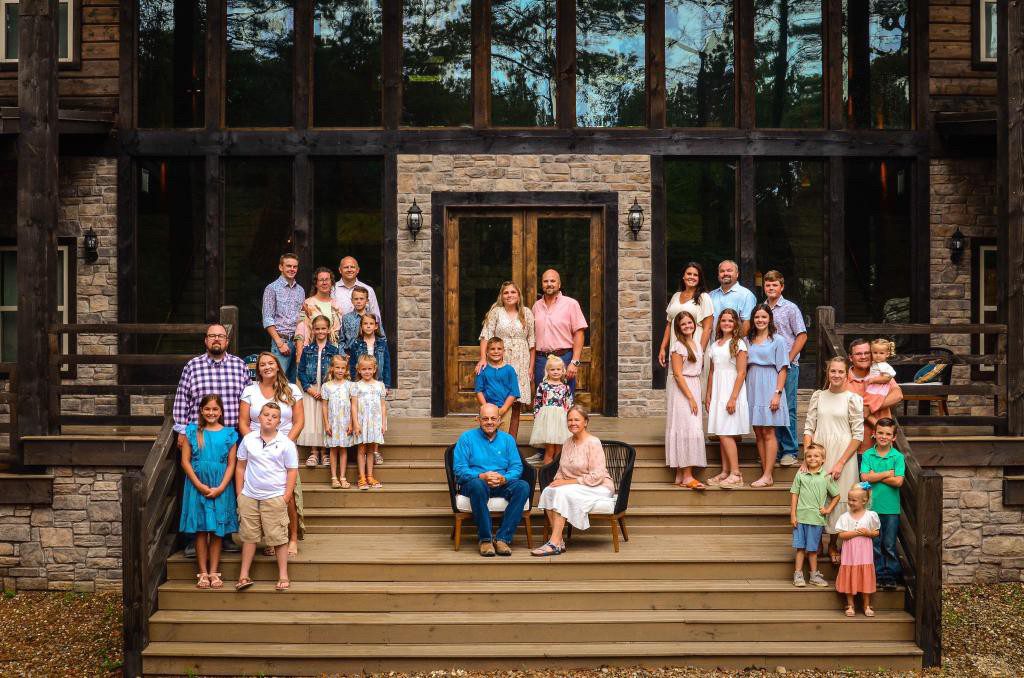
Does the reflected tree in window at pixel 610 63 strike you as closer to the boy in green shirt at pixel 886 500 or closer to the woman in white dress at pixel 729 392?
the woman in white dress at pixel 729 392

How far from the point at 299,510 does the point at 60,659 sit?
2.18 metres

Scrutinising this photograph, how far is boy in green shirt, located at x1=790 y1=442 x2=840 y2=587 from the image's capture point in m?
7.85

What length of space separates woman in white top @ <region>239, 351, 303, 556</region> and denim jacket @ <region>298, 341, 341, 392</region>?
1002 mm

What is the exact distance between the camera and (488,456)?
8359mm

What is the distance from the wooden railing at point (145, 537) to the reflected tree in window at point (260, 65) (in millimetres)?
5399

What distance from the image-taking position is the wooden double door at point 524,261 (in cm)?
1251

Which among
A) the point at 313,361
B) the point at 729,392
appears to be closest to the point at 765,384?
the point at 729,392

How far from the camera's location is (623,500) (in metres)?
8.36

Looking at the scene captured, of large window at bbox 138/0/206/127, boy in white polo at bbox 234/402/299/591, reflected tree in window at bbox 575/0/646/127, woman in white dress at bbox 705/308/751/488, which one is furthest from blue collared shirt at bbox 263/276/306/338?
reflected tree in window at bbox 575/0/646/127

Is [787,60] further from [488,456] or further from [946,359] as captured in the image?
[488,456]

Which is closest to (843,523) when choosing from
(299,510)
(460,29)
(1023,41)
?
(299,510)

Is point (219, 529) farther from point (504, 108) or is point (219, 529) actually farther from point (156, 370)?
point (504, 108)

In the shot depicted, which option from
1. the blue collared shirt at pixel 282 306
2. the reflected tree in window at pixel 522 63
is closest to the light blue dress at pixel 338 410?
the blue collared shirt at pixel 282 306

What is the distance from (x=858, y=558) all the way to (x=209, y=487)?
4764mm
